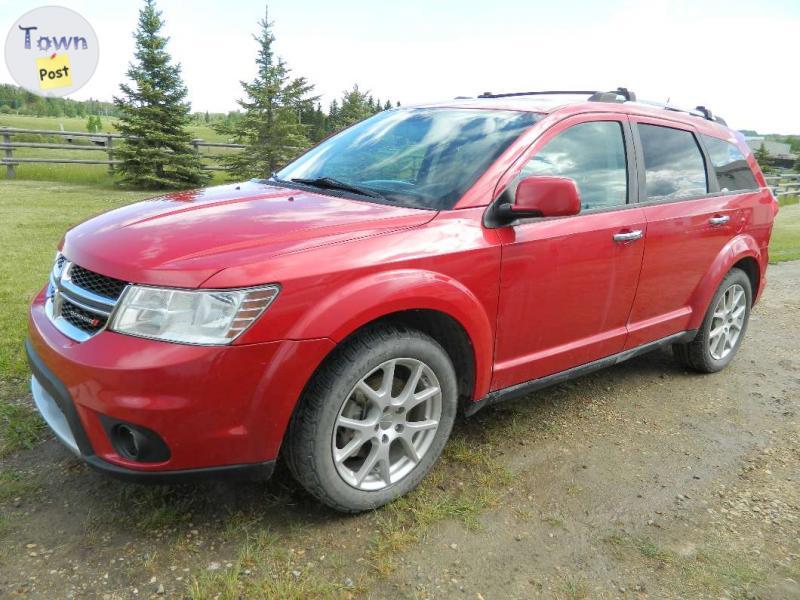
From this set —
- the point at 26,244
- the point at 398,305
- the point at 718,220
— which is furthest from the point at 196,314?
the point at 26,244

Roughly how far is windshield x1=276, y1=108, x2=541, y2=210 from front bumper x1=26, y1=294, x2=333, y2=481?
1.03 m

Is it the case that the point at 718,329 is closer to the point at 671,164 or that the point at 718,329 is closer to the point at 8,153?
the point at 671,164

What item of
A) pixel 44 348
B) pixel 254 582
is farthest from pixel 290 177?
pixel 254 582

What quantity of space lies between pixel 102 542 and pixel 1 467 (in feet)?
2.84

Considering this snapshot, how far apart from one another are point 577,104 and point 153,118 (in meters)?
16.7

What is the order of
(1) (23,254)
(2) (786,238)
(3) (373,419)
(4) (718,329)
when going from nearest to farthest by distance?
(3) (373,419)
(4) (718,329)
(1) (23,254)
(2) (786,238)

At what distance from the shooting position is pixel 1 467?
285 cm

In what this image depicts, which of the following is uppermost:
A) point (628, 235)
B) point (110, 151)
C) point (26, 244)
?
point (628, 235)

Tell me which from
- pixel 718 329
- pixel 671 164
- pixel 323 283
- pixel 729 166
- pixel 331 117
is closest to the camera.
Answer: pixel 323 283

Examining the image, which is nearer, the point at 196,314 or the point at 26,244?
the point at 196,314

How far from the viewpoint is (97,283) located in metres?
2.32

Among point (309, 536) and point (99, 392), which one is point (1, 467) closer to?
point (99, 392)

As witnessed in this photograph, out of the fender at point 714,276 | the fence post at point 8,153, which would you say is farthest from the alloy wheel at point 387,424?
the fence post at point 8,153

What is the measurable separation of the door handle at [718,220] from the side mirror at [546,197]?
1.75 m
